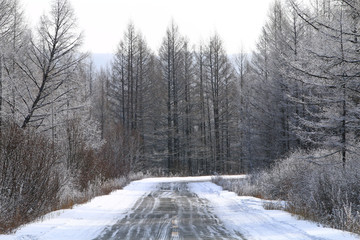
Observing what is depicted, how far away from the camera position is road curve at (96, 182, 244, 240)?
7.86 m

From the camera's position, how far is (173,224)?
9352 millimetres

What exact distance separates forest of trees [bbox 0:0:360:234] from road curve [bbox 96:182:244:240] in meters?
2.63

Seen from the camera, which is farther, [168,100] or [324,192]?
[168,100]

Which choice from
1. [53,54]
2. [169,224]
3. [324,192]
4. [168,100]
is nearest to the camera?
[169,224]

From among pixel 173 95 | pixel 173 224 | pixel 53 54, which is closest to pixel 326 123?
pixel 173 224

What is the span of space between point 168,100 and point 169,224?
32.3 metres

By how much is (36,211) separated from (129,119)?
31.5 m

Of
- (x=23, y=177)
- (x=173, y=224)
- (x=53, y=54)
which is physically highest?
(x=53, y=54)

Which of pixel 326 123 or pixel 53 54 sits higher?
pixel 53 54

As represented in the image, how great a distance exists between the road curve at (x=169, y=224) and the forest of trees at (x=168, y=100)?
2.63m

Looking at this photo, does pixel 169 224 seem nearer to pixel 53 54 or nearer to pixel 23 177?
pixel 23 177

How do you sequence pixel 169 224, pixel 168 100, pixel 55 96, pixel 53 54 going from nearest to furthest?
1. pixel 169 224
2. pixel 53 54
3. pixel 55 96
4. pixel 168 100

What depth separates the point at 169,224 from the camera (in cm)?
934

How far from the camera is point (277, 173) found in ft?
54.4
